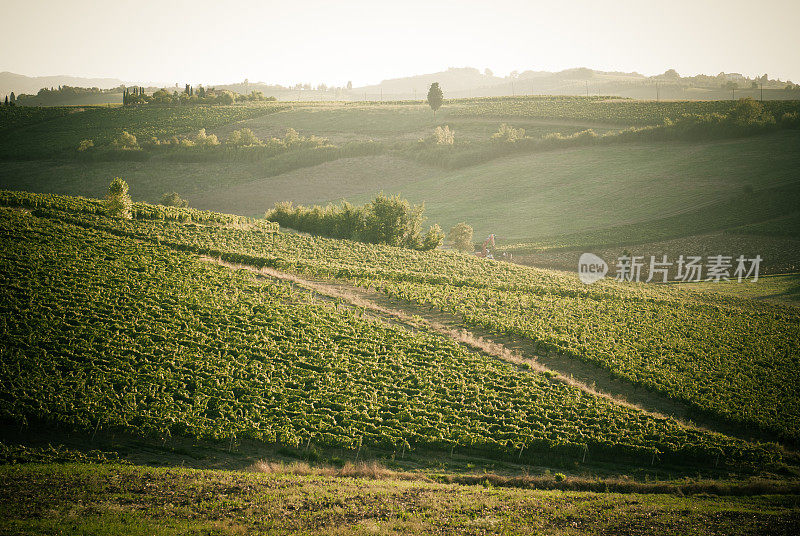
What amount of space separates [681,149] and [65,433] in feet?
322

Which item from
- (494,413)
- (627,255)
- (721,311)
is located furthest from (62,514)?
(627,255)

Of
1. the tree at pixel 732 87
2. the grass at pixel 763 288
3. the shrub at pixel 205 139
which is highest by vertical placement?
the tree at pixel 732 87

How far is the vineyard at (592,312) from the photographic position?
30.7 m

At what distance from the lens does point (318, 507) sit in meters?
17.8

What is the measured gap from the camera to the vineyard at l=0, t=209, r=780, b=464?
22312mm

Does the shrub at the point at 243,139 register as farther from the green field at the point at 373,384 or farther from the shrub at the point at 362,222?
the green field at the point at 373,384

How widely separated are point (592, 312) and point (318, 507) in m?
30.4

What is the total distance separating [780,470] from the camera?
2359cm

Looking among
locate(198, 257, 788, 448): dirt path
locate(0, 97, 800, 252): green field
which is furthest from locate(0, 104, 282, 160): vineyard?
locate(198, 257, 788, 448): dirt path

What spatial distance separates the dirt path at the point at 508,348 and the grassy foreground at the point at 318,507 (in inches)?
299

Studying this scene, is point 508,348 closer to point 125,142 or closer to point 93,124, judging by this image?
point 125,142

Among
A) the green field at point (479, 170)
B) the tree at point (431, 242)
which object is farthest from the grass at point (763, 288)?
the tree at point (431, 242)

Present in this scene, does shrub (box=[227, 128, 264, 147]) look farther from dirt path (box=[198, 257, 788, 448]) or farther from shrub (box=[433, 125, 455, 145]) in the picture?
dirt path (box=[198, 257, 788, 448])

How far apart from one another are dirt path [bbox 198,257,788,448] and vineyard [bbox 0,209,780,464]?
67.7 inches
